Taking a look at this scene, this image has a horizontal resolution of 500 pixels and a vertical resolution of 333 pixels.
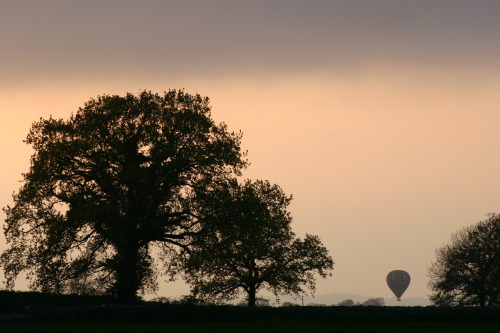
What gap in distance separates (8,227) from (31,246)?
2596 millimetres

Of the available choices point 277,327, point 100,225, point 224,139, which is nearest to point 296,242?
point 224,139

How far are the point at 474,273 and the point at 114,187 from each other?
60.2m

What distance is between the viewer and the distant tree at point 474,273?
113188 millimetres

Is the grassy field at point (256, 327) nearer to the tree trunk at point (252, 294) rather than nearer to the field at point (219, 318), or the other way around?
the field at point (219, 318)

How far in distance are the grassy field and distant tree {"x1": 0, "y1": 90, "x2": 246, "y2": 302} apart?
17.2 m

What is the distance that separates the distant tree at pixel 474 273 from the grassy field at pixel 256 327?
2271 inches

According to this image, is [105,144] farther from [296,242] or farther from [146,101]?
[296,242]

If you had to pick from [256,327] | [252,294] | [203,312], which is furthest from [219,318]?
[252,294]

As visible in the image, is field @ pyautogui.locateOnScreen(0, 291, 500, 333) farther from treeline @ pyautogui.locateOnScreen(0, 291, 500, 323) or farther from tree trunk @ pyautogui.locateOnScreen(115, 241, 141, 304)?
tree trunk @ pyautogui.locateOnScreen(115, 241, 141, 304)

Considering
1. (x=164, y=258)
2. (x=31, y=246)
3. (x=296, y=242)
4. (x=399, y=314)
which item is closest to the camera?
(x=399, y=314)

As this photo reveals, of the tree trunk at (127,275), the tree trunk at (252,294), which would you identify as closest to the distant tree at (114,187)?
the tree trunk at (127,275)

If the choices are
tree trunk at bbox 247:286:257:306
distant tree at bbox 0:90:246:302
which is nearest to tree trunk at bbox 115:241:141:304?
distant tree at bbox 0:90:246:302

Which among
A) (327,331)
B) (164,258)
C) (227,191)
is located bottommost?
(327,331)

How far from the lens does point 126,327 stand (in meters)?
49.7
